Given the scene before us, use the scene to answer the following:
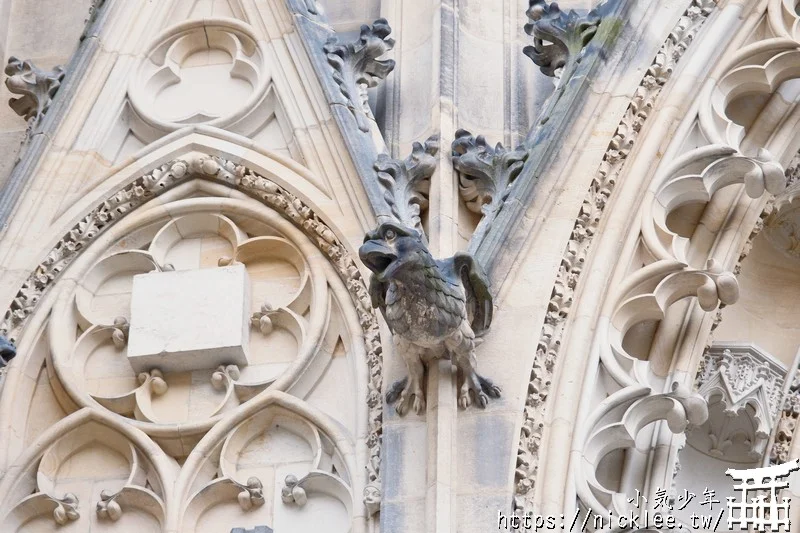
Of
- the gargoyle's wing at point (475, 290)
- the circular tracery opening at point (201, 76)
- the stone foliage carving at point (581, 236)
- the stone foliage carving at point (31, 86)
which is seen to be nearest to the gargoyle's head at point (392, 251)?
the gargoyle's wing at point (475, 290)

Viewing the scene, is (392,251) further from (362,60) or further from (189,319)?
(362,60)

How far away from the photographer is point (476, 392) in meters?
9.84

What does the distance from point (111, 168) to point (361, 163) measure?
4.15ft

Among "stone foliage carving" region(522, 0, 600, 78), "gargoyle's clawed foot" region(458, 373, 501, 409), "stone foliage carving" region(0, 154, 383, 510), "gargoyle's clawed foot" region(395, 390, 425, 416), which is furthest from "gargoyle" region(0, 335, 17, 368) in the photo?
"stone foliage carving" region(522, 0, 600, 78)

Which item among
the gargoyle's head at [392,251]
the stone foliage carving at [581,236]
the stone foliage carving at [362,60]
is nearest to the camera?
the gargoyle's head at [392,251]

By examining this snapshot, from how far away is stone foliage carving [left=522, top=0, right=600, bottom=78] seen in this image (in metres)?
11.0

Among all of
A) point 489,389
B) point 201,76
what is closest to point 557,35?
point 201,76

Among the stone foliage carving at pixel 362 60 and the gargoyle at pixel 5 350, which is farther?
the stone foliage carving at pixel 362 60

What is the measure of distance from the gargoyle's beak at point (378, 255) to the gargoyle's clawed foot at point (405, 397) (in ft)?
1.81

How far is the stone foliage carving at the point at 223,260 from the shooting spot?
10.4m

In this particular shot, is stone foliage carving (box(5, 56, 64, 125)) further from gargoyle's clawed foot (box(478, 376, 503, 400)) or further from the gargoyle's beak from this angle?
gargoyle's clawed foot (box(478, 376, 503, 400))

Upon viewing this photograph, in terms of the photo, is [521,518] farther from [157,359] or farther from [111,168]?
[111,168]

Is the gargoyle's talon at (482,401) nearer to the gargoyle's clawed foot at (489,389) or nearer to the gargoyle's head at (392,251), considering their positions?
the gargoyle's clawed foot at (489,389)

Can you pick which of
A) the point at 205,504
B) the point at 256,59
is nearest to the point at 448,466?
the point at 205,504
